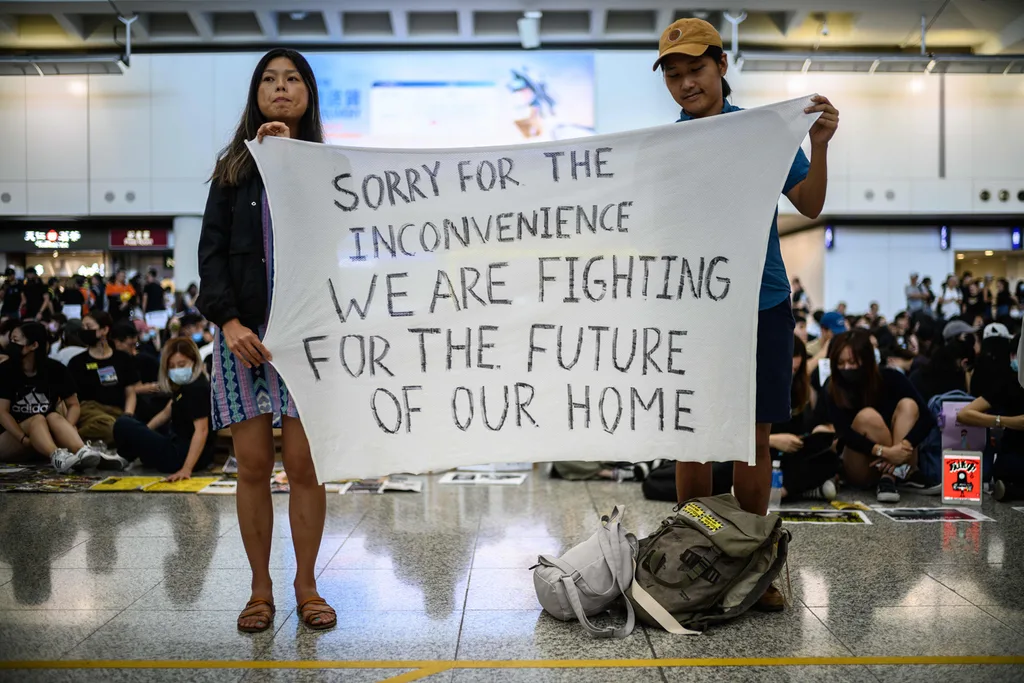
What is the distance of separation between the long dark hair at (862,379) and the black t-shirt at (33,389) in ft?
20.4

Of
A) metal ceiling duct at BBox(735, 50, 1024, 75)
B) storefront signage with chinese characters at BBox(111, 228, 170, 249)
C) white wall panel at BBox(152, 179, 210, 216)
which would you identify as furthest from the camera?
white wall panel at BBox(152, 179, 210, 216)

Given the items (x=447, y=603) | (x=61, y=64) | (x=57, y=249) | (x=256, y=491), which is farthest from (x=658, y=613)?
(x=61, y=64)

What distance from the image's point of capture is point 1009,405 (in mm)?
5691

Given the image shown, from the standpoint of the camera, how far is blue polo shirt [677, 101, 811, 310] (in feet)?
10.5

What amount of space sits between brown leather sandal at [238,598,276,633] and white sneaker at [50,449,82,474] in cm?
440

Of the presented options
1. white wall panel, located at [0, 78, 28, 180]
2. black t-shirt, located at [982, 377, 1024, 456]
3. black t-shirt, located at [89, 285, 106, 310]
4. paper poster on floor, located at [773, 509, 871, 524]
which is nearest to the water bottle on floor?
paper poster on floor, located at [773, 509, 871, 524]

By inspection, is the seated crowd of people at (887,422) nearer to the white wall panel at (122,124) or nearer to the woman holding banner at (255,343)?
the woman holding banner at (255,343)

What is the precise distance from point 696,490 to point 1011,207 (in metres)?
20.5

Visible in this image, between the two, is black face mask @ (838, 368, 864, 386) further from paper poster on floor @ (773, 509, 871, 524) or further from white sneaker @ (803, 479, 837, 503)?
paper poster on floor @ (773, 509, 871, 524)

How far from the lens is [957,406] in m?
5.94

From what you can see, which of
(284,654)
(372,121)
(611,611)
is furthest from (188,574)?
(372,121)

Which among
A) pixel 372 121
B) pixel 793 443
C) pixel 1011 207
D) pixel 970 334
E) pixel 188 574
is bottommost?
pixel 188 574

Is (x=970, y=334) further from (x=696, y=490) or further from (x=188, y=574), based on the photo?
(x=188, y=574)

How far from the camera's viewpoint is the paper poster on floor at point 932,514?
488 cm
